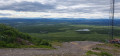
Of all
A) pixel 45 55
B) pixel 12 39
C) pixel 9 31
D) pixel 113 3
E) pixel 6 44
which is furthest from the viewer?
pixel 113 3

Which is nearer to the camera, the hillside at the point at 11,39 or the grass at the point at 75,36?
the hillside at the point at 11,39

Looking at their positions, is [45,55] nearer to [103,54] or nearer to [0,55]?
[0,55]

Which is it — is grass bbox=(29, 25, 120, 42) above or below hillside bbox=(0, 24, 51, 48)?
below

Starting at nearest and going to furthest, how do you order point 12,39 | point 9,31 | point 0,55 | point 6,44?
point 0,55, point 6,44, point 12,39, point 9,31

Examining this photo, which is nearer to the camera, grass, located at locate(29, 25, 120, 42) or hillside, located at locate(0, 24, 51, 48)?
hillside, located at locate(0, 24, 51, 48)

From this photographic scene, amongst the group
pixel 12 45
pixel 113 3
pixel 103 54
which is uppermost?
pixel 113 3

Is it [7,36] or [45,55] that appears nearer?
[45,55]

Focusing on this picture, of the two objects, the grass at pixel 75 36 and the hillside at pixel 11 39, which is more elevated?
the hillside at pixel 11 39

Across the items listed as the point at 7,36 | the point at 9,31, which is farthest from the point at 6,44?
the point at 9,31

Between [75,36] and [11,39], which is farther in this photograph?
[75,36]

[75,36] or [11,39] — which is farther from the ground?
[11,39]

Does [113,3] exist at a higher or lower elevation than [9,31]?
higher
